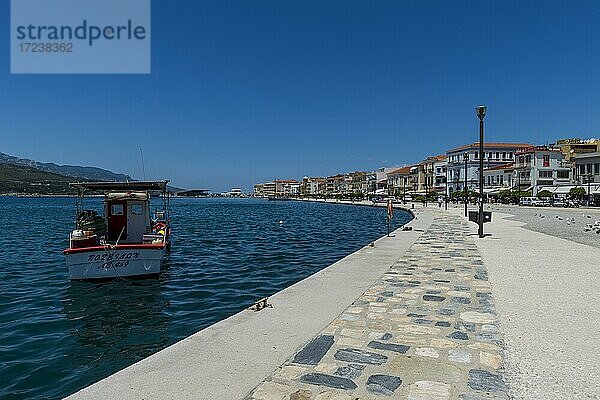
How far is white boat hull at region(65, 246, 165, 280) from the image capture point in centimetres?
1170

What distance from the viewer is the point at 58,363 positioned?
6469 millimetres

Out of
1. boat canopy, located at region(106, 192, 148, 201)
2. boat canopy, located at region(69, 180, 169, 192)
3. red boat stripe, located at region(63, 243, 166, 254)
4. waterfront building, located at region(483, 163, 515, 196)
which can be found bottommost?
red boat stripe, located at region(63, 243, 166, 254)

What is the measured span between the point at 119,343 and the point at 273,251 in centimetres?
1153

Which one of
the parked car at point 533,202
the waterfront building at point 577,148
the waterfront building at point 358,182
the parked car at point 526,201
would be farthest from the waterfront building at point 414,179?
the parked car at point 533,202

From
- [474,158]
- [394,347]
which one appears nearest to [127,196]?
[394,347]

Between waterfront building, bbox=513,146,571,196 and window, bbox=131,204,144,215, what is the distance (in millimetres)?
73506

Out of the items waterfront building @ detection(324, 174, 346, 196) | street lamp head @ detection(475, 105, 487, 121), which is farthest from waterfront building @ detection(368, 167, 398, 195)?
street lamp head @ detection(475, 105, 487, 121)

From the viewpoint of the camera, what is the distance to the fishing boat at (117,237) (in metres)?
11.8

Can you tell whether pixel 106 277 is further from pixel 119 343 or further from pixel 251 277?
pixel 119 343

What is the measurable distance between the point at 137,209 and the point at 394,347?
1209 cm

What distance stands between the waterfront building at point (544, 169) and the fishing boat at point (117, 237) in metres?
73.6

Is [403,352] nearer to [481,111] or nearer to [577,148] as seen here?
[481,111]

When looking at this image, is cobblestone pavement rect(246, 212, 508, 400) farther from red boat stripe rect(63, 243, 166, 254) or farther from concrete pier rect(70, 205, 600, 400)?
red boat stripe rect(63, 243, 166, 254)

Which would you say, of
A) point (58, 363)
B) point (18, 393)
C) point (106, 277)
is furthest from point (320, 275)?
Result: point (106, 277)
